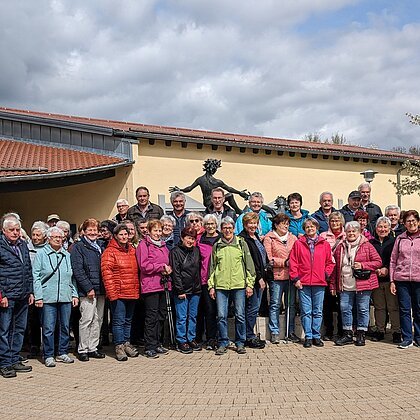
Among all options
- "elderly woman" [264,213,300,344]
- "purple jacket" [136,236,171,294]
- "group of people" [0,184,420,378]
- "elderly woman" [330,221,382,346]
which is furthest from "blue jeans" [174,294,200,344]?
"elderly woman" [330,221,382,346]

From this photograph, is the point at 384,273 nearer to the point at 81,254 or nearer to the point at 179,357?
the point at 179,357

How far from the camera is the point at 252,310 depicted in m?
7.03

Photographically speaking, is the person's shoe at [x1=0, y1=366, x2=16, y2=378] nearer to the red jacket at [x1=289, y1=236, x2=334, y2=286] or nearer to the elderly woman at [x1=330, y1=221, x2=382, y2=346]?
Result: the red jacket at [x1=289, y1=236, x2=334, y2=286]

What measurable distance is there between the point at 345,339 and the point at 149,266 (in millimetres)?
2892

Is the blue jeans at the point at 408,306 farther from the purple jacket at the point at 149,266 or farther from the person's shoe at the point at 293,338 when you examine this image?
the purple jacket at the point at 149,266

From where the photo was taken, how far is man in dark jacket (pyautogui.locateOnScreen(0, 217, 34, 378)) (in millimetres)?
5867

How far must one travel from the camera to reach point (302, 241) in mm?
7109

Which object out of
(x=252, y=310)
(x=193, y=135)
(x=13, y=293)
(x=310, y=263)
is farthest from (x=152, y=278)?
(x=193, y=135)

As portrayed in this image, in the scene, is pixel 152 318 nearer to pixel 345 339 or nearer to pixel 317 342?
pixel 317 342

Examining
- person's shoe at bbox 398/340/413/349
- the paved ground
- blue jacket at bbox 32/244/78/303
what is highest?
blue jacket at bbox 32/244/78/303

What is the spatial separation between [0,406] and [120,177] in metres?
10.5

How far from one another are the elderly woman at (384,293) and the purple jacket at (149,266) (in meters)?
2.99

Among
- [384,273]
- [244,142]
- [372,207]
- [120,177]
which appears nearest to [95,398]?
[384,273]

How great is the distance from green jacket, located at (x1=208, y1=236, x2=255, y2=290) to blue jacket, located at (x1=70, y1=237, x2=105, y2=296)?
1.46 metres
